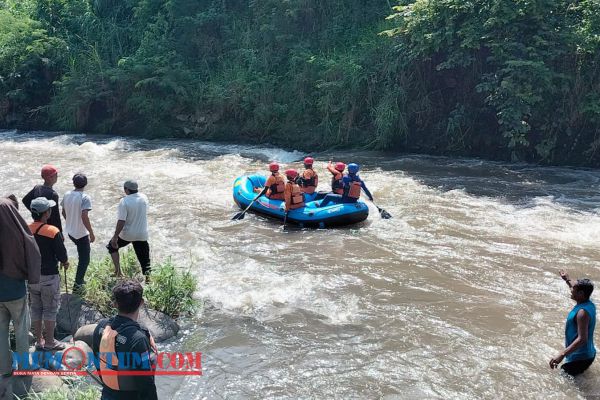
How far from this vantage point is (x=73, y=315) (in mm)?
5629

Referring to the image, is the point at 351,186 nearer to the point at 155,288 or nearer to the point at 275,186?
the point at 275,186

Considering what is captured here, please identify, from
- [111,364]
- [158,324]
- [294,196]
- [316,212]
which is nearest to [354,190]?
[316,212]

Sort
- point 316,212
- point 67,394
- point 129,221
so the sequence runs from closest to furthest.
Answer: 1. point 67,394
2. point 129,221
3. point 316,212

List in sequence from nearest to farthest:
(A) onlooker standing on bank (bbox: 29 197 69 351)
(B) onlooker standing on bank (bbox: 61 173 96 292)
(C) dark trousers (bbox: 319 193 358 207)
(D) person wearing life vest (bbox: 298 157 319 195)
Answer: (A) onlooker standing on bank (bbox: 29 197 69 351) < (B) onlooker standing on bank (bbox: 61 173 96 292) < (C) dark trousers (bbox: 319 193 358 207) < (D) person wearing life vest (bbox: 298 157 319 195)

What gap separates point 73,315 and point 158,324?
0.86 m

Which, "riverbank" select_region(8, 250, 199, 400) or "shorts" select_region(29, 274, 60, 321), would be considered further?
"shorts" select_region(29, 274, 60, 321)

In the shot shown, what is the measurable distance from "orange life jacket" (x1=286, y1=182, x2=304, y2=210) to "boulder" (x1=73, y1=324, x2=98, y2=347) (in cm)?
494

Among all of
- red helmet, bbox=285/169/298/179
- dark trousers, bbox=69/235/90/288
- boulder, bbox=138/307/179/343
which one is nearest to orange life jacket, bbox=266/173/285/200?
red helmet, bbox=285/169/298/179

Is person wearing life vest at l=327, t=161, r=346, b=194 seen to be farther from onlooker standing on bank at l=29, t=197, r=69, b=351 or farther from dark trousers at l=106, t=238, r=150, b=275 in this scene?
onlooker standing on bank at l=29, t=197, r=69, b=351

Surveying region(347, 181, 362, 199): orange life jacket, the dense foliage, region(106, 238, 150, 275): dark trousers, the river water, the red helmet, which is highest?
the dense foliage

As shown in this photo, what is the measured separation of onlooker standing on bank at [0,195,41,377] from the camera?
3973 mm

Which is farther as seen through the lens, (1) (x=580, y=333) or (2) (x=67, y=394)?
(1) (x=580, y=333)

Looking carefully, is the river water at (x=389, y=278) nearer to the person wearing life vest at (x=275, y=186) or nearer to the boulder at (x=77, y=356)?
the person wearing life vest at (x=275, y=186)

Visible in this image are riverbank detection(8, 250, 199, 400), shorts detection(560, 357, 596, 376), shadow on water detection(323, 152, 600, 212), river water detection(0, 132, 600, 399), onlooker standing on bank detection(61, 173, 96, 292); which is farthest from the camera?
shadow on water detection(323, 152, 600, 212)
